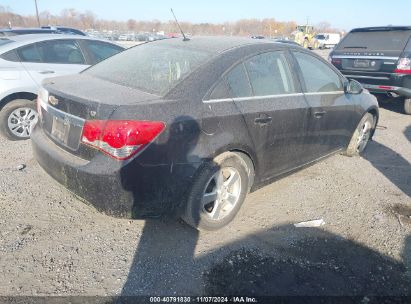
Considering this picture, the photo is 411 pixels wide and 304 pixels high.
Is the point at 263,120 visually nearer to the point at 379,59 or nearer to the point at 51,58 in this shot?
the point at 51,58

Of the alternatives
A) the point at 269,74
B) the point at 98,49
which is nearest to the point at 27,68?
the point at 98,49

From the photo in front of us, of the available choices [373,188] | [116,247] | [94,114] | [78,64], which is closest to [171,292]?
[116,247]

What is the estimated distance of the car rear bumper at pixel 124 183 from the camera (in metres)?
2.40

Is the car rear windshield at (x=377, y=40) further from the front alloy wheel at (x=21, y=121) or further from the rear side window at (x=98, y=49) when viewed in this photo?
the front alloy wheel at (x=21, y=121)

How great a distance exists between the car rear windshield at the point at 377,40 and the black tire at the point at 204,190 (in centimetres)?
588

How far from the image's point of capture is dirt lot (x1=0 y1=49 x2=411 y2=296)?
2.49m

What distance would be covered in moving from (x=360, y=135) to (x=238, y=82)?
2.90m

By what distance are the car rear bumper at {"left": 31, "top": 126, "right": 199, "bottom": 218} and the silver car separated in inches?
109

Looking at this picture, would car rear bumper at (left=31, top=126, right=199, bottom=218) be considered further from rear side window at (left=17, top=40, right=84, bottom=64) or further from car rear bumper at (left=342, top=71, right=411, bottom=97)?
car rear bumper at (left=342, top=71, right=411, bottom=97)

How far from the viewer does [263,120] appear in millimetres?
3100

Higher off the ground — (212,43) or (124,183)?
(212,43)

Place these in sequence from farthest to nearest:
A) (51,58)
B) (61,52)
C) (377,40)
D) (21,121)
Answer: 1. (377,40)
2. (61,52)
3. (51,58)
4. (21,121)

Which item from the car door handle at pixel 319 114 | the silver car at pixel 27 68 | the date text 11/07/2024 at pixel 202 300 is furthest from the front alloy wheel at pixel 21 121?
the car door handle at pixel 319 114

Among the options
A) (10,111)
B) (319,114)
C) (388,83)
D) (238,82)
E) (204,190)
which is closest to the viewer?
(204,190)
